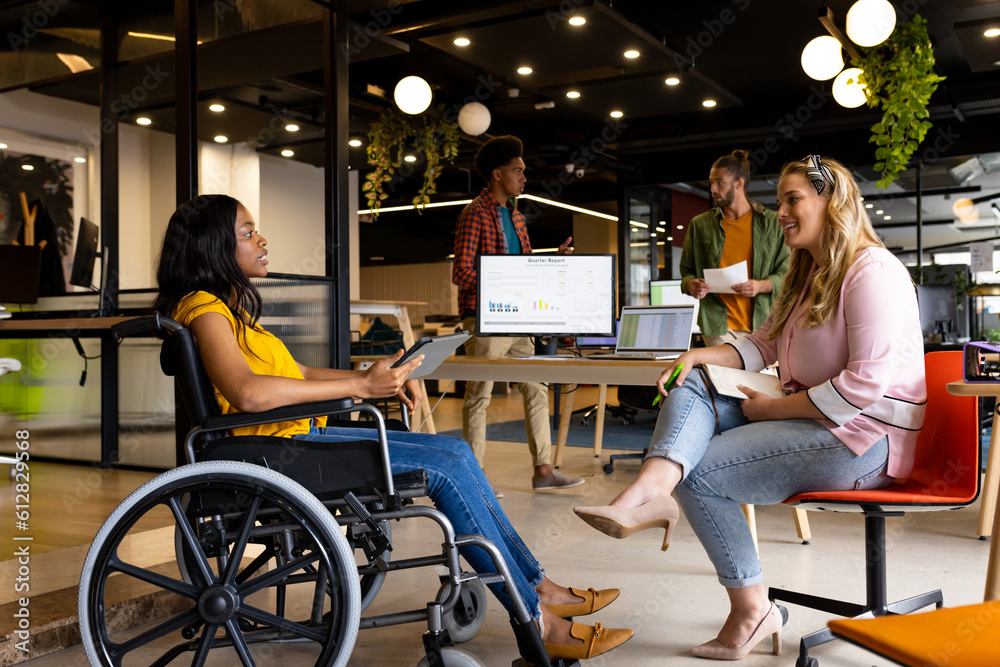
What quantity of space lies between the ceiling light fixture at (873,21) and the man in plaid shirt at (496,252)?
6.25 ft

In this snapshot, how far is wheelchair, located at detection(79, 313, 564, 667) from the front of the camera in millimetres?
1502

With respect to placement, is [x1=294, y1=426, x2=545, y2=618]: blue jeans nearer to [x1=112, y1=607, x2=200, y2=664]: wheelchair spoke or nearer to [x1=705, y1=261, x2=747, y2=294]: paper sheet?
[x1=112, y1=607, x2=200, y2=664]: wheelchair spoke

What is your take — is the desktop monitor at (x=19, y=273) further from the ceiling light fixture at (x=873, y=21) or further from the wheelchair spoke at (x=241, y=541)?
the ceiling light fixture at (x=873, y=21)

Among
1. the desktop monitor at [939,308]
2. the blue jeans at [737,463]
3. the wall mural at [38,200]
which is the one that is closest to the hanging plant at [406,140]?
the wall mural at [38,200]

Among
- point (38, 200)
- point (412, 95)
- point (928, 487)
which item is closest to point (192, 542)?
point (928, 487)

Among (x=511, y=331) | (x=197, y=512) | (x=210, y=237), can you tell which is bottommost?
(x=197, y=512)

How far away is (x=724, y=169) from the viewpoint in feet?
11.1

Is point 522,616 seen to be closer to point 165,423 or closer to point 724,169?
point 724,169

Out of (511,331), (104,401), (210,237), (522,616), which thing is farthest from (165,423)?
(522,616)

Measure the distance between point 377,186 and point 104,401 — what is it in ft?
7.88

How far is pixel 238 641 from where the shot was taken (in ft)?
5.07

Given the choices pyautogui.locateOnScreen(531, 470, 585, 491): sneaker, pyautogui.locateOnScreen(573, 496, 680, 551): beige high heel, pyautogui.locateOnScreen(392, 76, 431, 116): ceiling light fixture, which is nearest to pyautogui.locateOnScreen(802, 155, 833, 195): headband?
pyautogui.locateOnScreen(573, 496, 680, 551): beige high heel

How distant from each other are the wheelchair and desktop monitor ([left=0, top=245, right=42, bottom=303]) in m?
3.37

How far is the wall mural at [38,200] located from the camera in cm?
654
